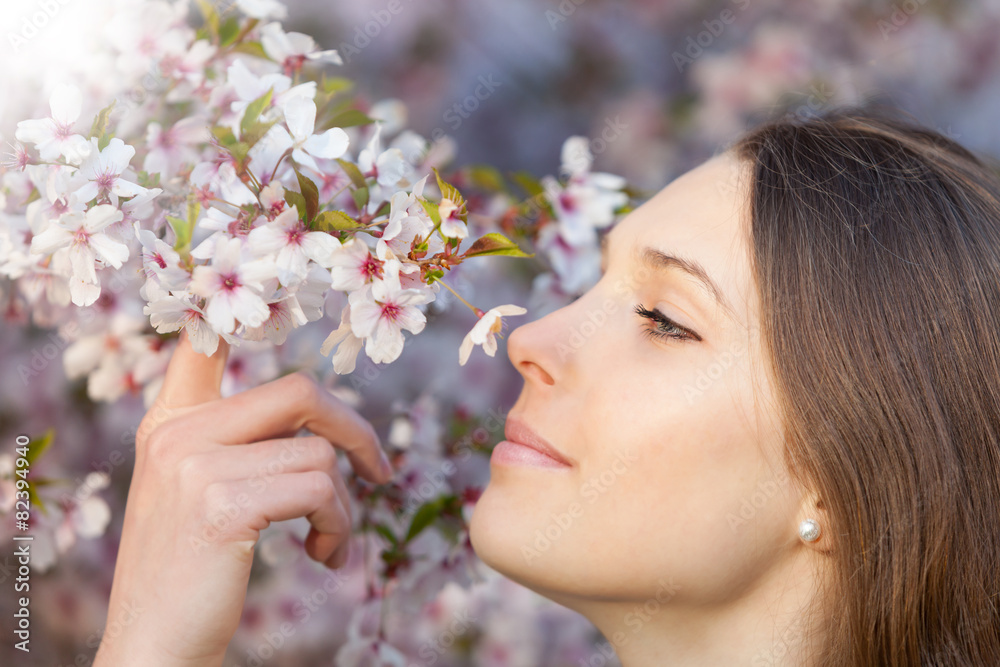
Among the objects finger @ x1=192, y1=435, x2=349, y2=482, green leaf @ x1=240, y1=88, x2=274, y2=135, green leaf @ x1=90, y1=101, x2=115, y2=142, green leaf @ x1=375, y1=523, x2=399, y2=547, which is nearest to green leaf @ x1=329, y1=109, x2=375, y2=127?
green leaf @ x1=240, y1=88, x2=274, y2=135

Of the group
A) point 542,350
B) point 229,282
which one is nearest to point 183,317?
point 229,282

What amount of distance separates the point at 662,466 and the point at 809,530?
190 millimetres

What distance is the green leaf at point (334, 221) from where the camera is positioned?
676mm

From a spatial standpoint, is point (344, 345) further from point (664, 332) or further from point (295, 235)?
point (664, 332)

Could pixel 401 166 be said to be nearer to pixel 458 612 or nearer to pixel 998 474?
pixel 998 474

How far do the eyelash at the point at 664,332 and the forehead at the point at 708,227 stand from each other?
0.04 meters

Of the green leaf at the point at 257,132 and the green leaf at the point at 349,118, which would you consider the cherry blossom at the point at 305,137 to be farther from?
the green leaf at the point at 349,118

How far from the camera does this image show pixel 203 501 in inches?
31.7

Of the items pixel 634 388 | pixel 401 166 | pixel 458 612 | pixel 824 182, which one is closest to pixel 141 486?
pixel 401 166

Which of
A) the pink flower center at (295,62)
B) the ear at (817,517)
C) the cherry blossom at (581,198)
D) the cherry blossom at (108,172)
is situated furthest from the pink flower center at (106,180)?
the ear at (817,517)

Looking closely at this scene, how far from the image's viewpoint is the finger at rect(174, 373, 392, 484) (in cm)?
85

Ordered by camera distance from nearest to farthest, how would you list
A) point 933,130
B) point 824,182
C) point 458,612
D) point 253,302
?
point 253,302 < point 824,182 < point 933,130 < point 458,612

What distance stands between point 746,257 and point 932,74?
1.57 m

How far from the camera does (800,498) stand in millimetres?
849
